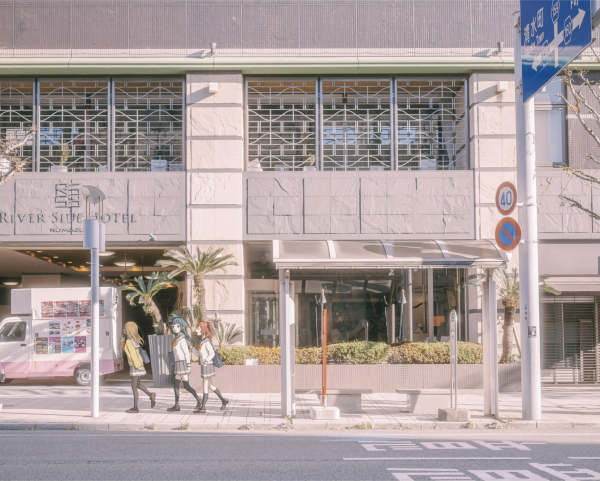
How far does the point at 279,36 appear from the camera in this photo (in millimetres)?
18109

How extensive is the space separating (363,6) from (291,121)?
11.5 feet

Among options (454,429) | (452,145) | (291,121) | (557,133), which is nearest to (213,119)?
(291,121)

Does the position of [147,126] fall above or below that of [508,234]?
above

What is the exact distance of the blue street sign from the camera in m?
9.92

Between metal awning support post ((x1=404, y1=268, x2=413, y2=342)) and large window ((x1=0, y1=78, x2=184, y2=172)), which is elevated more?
large window ((x1=0, y1=78, x2=184, y2=172))

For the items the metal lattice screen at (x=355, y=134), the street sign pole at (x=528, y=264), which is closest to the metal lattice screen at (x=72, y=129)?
the metal lattice screen at (x=355, y=134)

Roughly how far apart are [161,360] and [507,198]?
9078mm

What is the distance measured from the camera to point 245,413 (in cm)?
1313

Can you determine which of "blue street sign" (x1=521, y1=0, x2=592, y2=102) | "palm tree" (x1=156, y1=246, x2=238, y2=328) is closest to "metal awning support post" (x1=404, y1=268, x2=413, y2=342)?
"palm tree" (x1=156, y1=246, x2=238, y2=328)

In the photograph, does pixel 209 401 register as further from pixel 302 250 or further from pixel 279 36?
pixel 279 36

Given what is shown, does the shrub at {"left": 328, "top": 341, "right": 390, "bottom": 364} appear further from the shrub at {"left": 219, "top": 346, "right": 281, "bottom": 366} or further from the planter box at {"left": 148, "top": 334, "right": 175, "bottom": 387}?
the planter box at {"left": 148, "top": 334, "right": 175, "bottom": 387}

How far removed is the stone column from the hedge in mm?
1393

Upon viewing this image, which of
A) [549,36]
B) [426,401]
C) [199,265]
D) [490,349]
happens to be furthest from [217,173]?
[549,36]

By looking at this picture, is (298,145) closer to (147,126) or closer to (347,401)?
(147,126)
